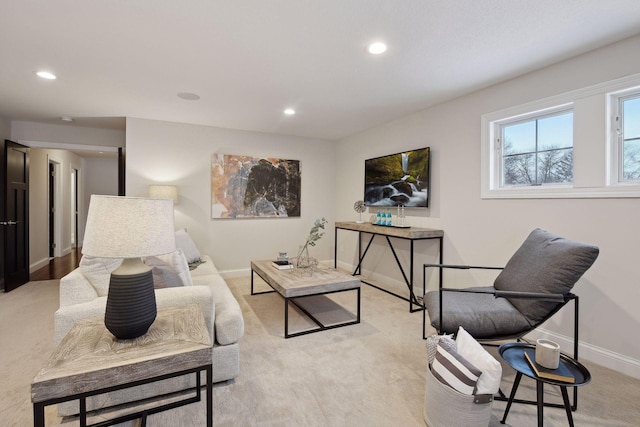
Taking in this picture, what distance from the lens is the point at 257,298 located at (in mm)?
3680

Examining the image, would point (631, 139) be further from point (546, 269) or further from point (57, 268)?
point (57, 268)

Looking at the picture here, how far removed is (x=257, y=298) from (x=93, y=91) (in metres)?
2.90

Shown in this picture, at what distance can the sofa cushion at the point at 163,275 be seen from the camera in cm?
205

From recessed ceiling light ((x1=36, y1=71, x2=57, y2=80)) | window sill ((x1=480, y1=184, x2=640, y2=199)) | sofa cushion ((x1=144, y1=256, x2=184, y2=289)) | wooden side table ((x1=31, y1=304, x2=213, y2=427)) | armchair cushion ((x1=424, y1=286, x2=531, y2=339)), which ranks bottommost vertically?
armchair cushion ((x1=424, y1=286, x2=531, y2=339))

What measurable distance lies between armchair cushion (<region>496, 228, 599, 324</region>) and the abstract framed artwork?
359 cm

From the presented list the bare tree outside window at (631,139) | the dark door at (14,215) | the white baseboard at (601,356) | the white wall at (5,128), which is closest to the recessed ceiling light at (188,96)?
the dark door at (14,215)

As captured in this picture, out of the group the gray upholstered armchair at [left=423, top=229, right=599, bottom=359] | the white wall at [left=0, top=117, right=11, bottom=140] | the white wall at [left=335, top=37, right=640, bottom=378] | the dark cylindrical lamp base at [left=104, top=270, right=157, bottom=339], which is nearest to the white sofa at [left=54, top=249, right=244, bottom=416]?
the dark cylindrical lamp base at [left=104, top=270, right=157, bottom=339]

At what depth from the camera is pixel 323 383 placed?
1.98 meters

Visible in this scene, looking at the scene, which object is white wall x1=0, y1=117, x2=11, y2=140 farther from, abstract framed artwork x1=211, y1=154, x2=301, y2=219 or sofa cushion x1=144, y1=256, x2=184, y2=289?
sofa cushion x1=144, y1=256, x2=184, y2=289

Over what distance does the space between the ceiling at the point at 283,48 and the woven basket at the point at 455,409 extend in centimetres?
215

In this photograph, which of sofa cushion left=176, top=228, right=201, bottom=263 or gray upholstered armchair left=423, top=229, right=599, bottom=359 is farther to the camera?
sofa cushion left=176, top=228, right=201, bottom=263

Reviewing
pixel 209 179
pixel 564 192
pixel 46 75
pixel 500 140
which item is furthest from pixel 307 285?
pixel 46 75

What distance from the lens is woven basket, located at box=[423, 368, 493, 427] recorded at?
4.73ft

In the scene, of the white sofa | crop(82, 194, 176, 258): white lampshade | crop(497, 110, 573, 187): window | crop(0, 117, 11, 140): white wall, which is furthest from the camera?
crop(0, 117, 11, 140): white wall
